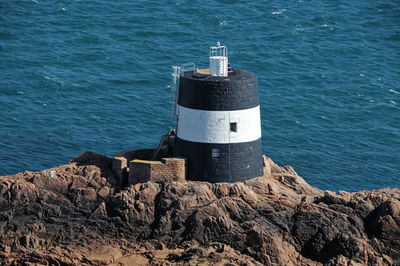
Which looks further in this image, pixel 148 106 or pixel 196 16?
pixel 196 16

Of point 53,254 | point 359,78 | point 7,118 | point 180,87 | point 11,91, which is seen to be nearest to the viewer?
point 53,254

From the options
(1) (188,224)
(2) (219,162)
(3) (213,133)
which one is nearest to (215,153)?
(2) (219,162)

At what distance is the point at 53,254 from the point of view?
3759 cm

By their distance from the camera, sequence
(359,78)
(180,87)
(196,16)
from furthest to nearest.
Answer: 1. (196,16)
2. (359,78)
3. (180,87)

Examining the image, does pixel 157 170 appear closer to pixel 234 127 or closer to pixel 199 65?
pixel 234 127

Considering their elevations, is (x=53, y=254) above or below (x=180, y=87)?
below

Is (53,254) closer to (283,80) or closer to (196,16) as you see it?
(283,80)

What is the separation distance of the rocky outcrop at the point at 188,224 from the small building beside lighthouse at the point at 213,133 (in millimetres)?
780

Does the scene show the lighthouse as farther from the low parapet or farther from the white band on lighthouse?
the low parapet

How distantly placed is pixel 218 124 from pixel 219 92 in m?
1.57

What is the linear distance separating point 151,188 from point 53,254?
5.52m

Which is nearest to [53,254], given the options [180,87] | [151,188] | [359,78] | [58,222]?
[58,222]

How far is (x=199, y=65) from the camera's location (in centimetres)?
6981

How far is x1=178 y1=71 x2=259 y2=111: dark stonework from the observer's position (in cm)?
3975
